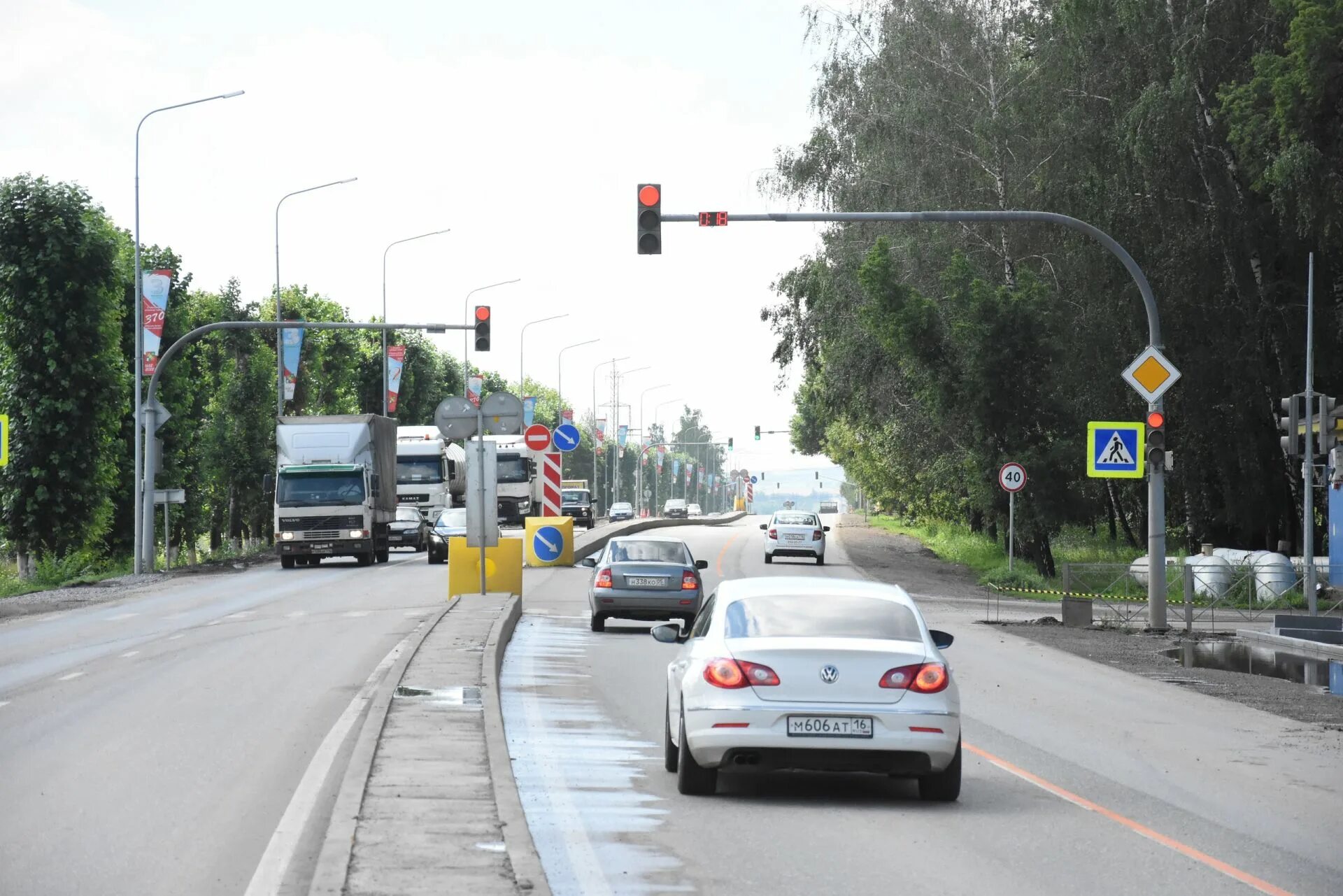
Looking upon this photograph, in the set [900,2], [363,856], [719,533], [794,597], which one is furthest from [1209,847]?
[719,533]

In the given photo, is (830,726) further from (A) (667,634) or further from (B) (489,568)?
(B) (489,568)

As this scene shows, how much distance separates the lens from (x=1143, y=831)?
30.9 feet

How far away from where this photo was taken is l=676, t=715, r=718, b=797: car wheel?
33.9 ft

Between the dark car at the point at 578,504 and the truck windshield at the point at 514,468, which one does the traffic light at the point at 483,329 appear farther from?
the dark car at the point at 578,504

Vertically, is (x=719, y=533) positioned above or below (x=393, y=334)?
below

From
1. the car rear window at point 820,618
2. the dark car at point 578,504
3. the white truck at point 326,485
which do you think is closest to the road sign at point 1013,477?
the white truck at point 326,485

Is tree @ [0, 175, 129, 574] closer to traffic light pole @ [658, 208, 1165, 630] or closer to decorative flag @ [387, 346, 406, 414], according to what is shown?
decorative flag @ [387, 346, 406, 414]

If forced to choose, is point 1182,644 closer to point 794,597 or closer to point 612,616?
point 612,616

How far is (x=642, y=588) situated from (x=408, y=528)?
37.5 meters

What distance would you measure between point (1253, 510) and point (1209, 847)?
35.7 meters

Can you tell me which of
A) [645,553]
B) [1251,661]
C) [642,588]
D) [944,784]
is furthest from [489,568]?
[944,784]

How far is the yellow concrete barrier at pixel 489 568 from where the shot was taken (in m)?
28.8

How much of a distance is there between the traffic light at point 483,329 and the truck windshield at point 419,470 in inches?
1141

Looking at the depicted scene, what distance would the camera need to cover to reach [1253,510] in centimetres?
4269
